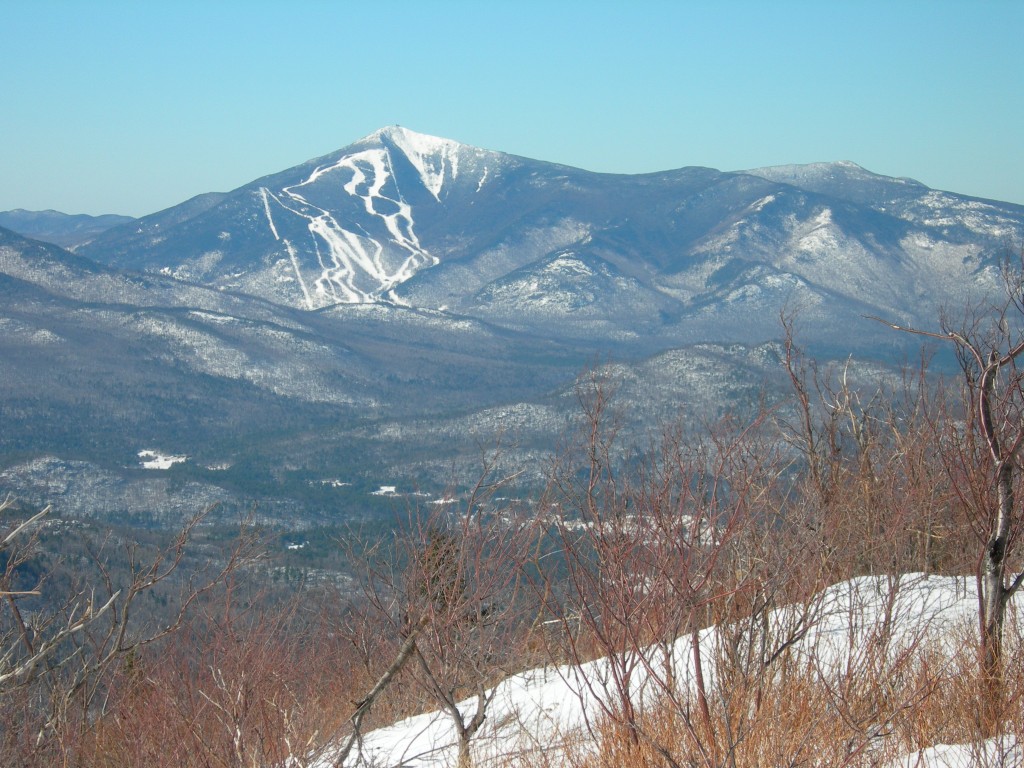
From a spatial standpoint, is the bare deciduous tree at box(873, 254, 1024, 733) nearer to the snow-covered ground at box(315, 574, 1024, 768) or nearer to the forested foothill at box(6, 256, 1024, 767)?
the forested foothill at box(6, 256, 1024, 767)

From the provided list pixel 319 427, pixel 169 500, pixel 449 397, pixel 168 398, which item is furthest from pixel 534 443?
pixel 168 398

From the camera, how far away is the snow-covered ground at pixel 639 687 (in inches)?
291

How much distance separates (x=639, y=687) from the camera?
8.12 meters

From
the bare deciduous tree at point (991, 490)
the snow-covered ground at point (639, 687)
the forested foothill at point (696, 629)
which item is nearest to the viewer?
the forested foothill at point (696, 629)

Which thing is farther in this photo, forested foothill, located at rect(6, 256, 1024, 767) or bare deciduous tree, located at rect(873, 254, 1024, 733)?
bare deciduous tree, located at rect(873, 254, 1024, 733)

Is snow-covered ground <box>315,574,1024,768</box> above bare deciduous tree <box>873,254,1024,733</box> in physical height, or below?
below

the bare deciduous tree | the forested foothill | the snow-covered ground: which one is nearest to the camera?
the forested foothill

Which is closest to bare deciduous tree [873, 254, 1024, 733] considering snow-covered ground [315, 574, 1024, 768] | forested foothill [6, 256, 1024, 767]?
forested foothill [6, 256, 1024, 767]

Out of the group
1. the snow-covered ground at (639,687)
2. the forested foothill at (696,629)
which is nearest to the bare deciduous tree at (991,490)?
the forested foothill at (696,629)

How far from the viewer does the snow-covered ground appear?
24.3 feet

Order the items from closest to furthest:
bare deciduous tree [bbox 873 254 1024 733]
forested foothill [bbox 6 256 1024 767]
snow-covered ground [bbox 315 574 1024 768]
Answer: forested foothill [bbox 6 256 1024 767] < bare deciduous tree [bbox 873 254 1024 733] < snow-covered ground [bbox 315 574 1024 768]

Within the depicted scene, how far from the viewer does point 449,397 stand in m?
195

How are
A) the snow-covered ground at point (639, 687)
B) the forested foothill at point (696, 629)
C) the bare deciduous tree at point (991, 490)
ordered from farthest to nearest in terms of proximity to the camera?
the snow-covered ground at point (639, 687)
the bare deciduous tree at point (991, 490)
the forested foothill at point (696, 629)

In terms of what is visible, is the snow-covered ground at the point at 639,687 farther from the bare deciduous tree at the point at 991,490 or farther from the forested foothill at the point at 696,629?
the bare deciduous tree at the point at 991,490
